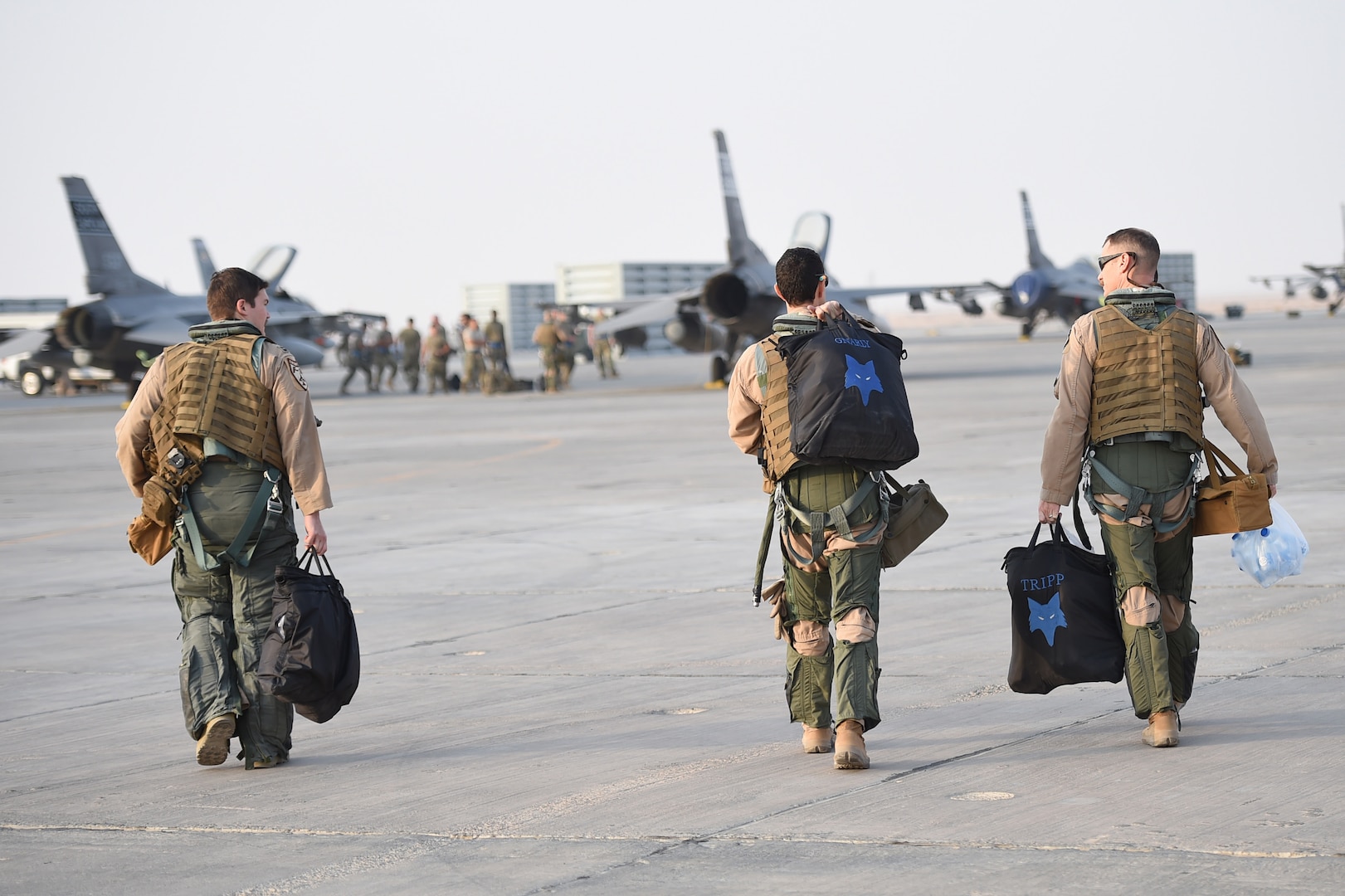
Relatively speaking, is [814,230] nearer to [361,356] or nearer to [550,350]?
[550,350]

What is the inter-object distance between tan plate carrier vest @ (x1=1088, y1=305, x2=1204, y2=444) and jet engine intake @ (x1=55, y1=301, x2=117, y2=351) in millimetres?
36008

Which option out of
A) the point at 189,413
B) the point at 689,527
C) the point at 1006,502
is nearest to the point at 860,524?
the point at 189,413

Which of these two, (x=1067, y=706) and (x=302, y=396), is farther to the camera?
(x=1067, y=706)

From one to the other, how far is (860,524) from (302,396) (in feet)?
7.28

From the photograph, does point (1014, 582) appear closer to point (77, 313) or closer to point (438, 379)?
point (77, 313)

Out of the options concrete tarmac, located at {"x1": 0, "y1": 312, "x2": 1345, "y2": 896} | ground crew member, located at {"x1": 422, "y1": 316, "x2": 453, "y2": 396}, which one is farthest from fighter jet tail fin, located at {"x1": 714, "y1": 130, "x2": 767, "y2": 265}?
concrete tarmac, located at {"x1": 0, "y1": 312, "x2": 1345, "y2": 896}

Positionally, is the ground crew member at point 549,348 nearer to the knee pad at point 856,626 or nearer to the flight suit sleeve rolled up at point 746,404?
the flight suit sleeve rolled up at point 746,404

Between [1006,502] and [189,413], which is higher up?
[189,413]

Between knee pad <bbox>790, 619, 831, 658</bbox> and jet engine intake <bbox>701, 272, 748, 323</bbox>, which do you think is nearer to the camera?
knee pad <bbox>790, 619, 831, 658</bbox>

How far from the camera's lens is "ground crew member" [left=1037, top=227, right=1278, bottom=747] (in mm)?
5863

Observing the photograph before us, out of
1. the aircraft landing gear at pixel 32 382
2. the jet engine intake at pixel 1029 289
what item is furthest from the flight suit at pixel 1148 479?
the jet engine intake at pixel 1029 289

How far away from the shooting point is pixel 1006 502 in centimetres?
1344

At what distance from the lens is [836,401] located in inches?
219

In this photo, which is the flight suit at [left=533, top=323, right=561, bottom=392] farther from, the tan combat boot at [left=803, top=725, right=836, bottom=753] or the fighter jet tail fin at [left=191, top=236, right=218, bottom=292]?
the tan combat boot at [left=803, top=725, right=836, bottom=753]
